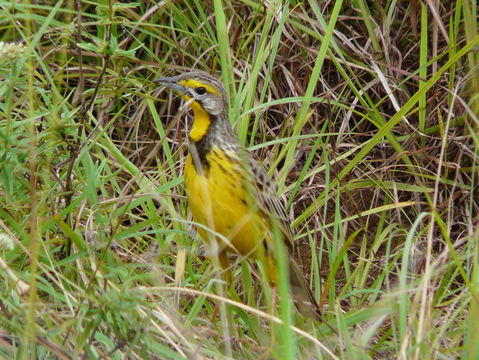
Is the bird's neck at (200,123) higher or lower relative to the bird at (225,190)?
higher

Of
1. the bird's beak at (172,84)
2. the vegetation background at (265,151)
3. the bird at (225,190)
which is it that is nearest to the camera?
the vegetation background at (265,151)

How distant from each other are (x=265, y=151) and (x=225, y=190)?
845mm

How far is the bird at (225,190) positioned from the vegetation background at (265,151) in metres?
0.11

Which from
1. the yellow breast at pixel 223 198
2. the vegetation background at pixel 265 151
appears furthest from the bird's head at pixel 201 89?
the yellow breast at pixel 223 198

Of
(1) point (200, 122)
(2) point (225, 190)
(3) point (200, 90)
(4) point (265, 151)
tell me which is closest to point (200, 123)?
(1) point (200, 122)

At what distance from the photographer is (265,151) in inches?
164

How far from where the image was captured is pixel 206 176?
338 cm

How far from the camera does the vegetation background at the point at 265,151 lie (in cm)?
303

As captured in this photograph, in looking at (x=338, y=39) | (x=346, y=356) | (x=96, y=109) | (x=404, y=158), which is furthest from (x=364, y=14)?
(x=346, y=356)

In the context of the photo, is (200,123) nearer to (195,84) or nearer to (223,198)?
(195,84)

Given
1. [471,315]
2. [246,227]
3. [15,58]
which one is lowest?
[471,315]

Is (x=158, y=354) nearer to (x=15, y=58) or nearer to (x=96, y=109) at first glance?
(x=15, y=58)

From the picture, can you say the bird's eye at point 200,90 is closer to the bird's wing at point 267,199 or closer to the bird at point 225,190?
the bird at point 225,190

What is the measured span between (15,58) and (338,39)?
6.70 ft
